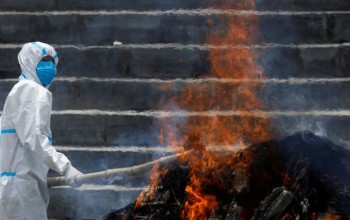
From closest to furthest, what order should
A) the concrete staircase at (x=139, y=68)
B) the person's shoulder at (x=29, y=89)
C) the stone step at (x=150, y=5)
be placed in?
the person's shoulder at (x=29, y=89) → the concrete staircase at (x=139, y=68) → the stone step at (x=150, y=5)

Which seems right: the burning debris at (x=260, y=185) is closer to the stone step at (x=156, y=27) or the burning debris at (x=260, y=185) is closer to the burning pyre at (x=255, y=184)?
the burning pyre at (x=255, y=184)

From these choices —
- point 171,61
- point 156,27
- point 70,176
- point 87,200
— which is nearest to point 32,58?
point 70,176

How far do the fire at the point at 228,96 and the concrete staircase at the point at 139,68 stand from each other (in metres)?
0.14

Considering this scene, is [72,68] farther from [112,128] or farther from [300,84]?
[300,84]

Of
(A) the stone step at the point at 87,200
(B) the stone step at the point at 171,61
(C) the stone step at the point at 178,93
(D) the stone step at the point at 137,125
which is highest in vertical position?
(B) the stone step at the point at 171,61

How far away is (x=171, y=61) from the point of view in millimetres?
8961

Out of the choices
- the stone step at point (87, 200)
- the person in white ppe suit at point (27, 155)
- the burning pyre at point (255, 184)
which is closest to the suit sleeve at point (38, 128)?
the person in white ppe suit at point (27, 155)

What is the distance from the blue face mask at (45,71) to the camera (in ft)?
20.6

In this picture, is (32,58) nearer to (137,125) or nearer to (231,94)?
(137,125)

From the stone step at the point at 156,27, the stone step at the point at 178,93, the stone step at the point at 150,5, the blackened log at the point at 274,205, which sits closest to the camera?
the blackened log at the point at 274,205

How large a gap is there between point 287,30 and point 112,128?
114 inches

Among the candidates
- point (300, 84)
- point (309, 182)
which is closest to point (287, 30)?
point (300, 84)

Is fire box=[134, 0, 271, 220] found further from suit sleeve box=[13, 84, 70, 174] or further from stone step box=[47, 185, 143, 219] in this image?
suit sleeve box=[13, 84, 70, 174]

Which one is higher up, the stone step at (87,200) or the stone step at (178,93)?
the stone step at (178,93)
